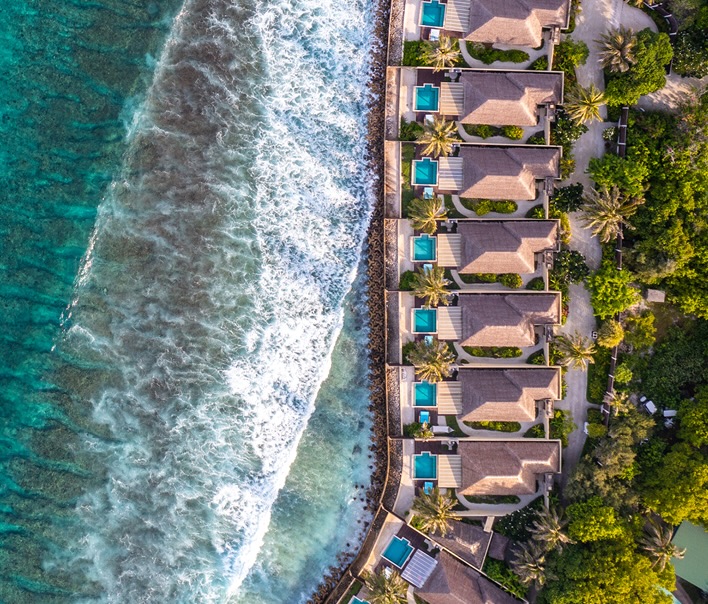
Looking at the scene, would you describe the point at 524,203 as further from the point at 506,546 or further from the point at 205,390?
the point at 205,390

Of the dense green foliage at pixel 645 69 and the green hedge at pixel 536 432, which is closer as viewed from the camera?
the dense green foliage at pixel 645 69

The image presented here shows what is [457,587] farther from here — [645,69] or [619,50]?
[619,50]

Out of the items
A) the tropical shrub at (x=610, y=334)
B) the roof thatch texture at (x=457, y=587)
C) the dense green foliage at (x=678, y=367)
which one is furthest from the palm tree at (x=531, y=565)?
the tropical shrub at (x=610, y=334)

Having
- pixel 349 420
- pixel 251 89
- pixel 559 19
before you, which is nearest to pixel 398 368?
pixel 349 420

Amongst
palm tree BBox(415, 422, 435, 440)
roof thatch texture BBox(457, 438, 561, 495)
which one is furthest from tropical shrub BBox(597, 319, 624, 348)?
palm tree BBox(415, 422, 435, 440)

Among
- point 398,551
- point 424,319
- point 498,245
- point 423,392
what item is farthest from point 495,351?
point 398,551

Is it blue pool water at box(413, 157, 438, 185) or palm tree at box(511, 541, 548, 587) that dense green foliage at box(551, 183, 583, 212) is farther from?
palm tree at box(511, 541, 548, 587)

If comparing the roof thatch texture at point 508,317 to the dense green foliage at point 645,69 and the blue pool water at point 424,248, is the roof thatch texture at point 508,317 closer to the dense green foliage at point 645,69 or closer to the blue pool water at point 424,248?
the blue pool water at point 424,248
